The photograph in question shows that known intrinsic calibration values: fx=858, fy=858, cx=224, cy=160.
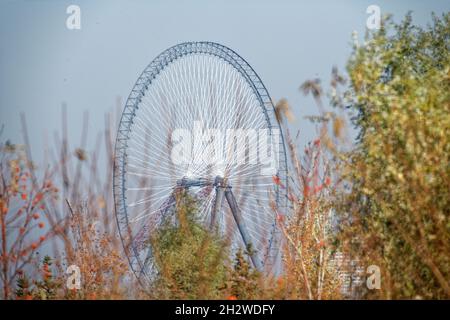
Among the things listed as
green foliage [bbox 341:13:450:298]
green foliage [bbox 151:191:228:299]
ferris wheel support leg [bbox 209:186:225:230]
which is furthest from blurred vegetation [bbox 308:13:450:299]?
ferris wheel support leg [bbox 209:186:225:230]

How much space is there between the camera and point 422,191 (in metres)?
6.93

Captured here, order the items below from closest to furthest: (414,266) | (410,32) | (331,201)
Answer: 1. (414,266)
2. (331,201)
3. (410,32)

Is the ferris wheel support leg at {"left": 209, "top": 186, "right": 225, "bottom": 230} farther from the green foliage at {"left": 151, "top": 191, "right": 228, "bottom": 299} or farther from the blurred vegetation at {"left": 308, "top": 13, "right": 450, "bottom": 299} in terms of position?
the blurred vegetation at {"left": 308, "top": 13, "right": 450, "bottom": 299}

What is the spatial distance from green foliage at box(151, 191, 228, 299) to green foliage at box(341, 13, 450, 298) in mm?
1611

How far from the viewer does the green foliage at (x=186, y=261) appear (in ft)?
29.7

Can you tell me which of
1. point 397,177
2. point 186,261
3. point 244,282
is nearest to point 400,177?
point 397,177

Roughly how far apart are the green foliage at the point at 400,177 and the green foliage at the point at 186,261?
5.28 ft

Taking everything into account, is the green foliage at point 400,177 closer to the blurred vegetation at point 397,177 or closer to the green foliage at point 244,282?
the blurred vegetation at point 397,177

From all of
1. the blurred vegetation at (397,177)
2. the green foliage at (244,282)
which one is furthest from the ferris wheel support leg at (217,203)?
the blurred vegetation at (397,177)

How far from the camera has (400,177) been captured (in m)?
6.78
